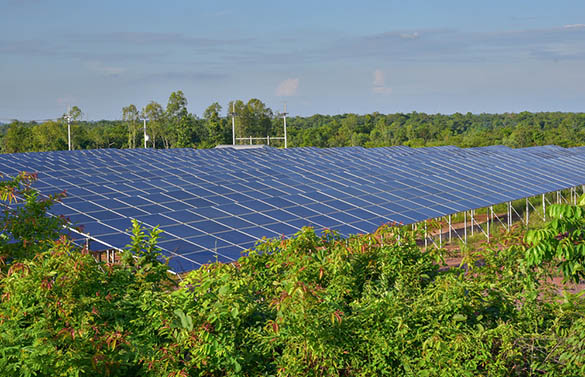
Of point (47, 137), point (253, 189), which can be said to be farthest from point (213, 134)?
point (253, 189)

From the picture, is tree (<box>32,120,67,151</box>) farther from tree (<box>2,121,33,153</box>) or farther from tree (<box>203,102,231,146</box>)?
tree (<box>203,102,231,146</box>)

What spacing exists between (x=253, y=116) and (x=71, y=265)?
91.0 metres

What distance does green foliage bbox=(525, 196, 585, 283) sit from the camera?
20.4 ft

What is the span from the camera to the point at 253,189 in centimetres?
2416

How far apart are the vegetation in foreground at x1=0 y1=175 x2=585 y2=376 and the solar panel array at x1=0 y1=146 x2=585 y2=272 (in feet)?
24.4

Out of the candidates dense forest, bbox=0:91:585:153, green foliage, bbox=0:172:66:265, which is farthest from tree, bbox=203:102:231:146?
green foliage, bbox=0:172:66:265

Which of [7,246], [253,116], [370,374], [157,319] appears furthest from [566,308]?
[253,116]

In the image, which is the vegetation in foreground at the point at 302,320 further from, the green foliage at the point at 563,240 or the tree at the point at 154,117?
the tree at the point at 154,117

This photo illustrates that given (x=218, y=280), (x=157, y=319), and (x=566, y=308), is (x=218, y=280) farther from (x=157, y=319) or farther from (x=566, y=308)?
(x=566, y=308)

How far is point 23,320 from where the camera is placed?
629 cm

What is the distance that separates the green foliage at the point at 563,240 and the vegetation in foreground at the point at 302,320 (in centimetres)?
1

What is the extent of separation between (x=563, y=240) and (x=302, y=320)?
2.54 meters

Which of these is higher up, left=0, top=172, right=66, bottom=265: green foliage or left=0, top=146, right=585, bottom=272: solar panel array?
left=0, top=172, right=66, bottom=265: green foliage

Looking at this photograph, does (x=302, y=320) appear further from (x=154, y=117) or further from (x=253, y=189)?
(x=154, y=117)
